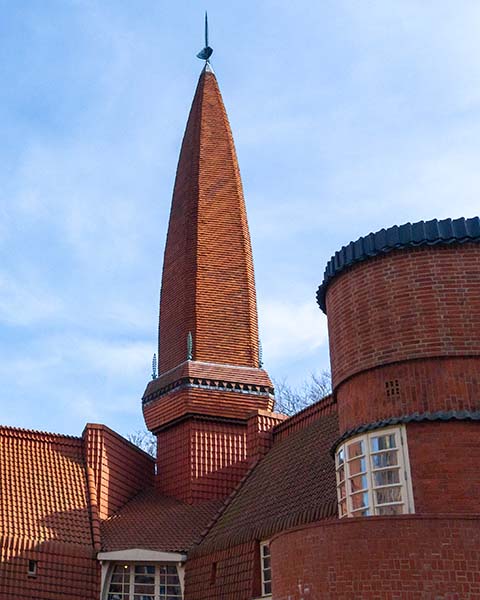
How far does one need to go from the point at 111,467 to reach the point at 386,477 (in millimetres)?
12845

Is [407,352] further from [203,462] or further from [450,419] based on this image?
[203,462]

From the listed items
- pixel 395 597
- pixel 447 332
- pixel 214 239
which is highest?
pixel 214 239

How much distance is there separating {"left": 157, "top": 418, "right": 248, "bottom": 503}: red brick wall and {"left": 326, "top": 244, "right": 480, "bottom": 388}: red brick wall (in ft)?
37.0

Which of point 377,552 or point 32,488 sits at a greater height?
point 32,488

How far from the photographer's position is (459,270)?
1395 cm

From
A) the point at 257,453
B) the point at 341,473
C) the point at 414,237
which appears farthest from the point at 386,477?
the point at 257,453

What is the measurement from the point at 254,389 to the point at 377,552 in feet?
50.2

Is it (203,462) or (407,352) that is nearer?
(407,352)

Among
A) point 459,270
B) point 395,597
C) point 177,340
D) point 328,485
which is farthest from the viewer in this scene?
point 177,340

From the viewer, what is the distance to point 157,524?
76.2ft

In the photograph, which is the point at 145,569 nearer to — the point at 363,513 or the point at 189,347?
the point at 189,347

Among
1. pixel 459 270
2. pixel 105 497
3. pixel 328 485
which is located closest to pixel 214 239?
pixel 105 497

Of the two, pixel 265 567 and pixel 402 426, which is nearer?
pixel 402 426

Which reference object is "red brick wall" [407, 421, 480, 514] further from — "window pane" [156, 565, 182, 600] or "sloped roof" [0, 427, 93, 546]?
"sloped roof" [0, 427, 93, 546]
